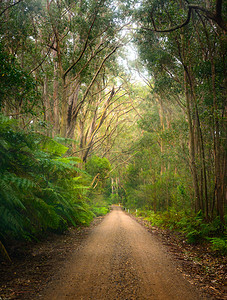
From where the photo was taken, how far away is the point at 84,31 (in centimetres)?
973

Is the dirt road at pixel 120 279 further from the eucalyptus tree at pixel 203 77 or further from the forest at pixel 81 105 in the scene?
the eucalyptus tree at pixel 203 77

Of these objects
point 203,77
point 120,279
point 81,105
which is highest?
point 203,77

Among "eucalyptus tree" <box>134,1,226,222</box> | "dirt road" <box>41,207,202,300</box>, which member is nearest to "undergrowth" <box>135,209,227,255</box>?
"eucalyptus tree" <box>134,1,226,222</box>

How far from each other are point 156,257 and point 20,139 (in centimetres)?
395

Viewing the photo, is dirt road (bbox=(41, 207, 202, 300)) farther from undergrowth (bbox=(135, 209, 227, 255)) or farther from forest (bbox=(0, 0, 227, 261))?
undergrowth (bbox=(135, 209, 227, 255))

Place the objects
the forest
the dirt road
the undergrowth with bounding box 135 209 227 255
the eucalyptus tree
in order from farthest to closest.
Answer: the eucalyptus tree → the undergrowth with bounding box 135 209 227 255 → the forest → the dirt road

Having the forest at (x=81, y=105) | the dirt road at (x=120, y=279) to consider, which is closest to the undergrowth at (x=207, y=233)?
the forest at (x=81, y=105)

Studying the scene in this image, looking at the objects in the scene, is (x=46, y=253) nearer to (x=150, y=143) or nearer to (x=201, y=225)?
(x=201, y=225)

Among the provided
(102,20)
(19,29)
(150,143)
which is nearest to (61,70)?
(19,29)

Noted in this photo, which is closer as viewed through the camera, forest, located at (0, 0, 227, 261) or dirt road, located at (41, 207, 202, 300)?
dirt road, located at (41, 207, 202, 300)

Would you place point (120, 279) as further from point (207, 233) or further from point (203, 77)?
point (203, 77)

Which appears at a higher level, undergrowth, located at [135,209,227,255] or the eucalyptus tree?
the eucalyptus tree

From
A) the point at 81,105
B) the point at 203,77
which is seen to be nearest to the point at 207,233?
the point at 203,77

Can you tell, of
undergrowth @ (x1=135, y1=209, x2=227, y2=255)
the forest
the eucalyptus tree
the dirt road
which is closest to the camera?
the dirt road
